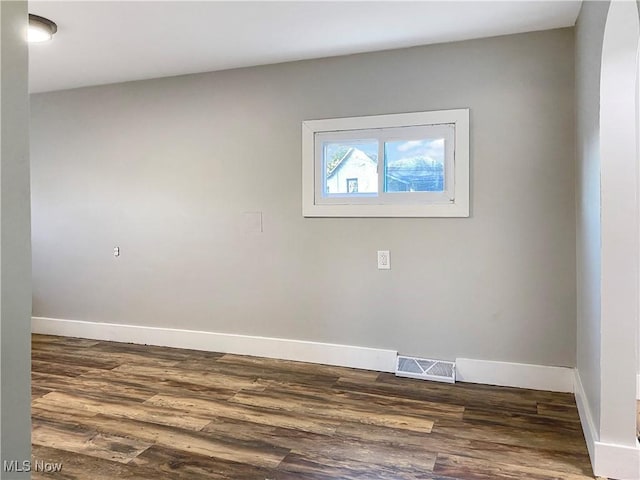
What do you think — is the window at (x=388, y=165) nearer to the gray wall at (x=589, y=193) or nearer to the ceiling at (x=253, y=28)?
the ceiling at (x=253, y=28)

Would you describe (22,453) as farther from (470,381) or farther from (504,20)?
(504,20)

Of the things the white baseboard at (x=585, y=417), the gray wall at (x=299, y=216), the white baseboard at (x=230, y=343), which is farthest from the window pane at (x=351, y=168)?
the white baseboard at (x=585, y=417)

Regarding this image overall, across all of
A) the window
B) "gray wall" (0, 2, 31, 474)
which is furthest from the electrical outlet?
"gray wall" (0, 2, 31, 474)

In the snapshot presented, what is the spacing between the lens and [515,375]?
303 centimetres

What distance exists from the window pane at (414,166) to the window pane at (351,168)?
0.36 feet

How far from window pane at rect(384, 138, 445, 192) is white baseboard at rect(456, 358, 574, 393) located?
1200 mm

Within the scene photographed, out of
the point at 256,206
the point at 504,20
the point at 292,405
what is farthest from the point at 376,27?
the point at 292,405

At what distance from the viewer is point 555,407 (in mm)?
2693

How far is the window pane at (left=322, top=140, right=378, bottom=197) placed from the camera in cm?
337

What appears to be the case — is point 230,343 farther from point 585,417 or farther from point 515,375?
point 585,417

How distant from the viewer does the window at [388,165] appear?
313 centimetres

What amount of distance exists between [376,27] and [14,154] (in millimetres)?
2479

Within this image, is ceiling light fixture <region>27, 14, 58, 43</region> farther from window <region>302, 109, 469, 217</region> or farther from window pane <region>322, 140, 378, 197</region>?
window pane <region>322, 140, 378, 197</region>

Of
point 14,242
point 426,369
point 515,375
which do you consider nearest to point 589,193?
point 515,375
